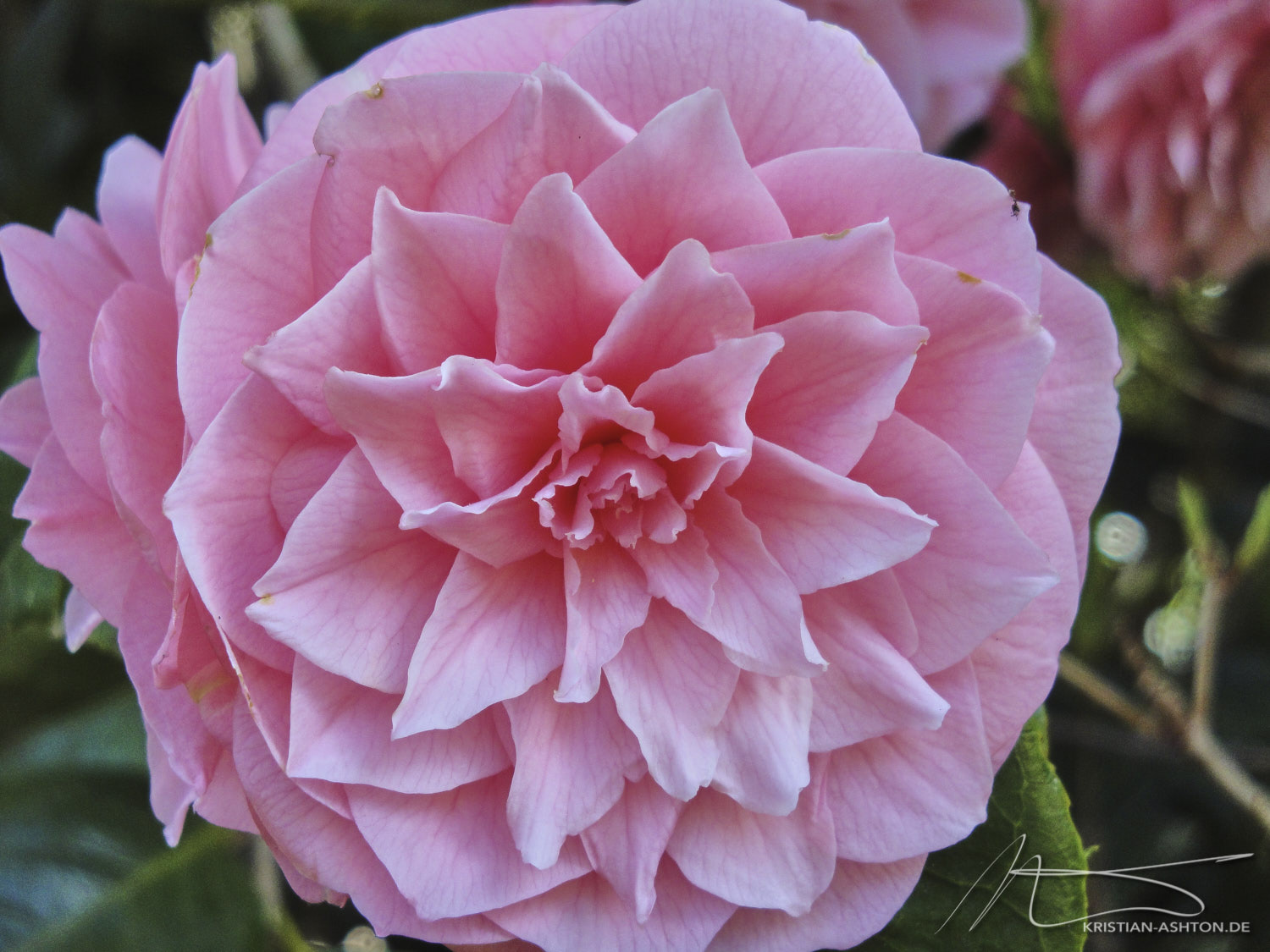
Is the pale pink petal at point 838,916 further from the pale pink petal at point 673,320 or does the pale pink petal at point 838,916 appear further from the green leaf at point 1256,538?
the green leaf at point 1256,538

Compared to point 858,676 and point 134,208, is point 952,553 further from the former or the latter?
point 134,208

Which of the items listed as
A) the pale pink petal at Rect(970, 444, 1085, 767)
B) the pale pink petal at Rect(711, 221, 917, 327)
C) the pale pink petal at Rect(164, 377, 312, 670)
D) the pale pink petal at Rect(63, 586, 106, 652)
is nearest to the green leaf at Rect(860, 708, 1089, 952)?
the pale pink petal at Rect(970, 444, 1085, 767)

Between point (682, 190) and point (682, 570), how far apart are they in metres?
0.19

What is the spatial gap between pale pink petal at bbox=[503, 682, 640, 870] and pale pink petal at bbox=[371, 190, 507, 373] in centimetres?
18

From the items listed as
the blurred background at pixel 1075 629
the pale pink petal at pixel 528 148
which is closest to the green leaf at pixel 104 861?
the blurred background at pixel 1075 629

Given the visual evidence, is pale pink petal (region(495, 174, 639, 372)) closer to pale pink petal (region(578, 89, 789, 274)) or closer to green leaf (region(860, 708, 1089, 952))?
pale pink petal (region(578, 89, 789, 274))

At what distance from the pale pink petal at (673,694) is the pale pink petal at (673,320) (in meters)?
0.14

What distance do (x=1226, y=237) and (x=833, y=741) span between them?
730 mm

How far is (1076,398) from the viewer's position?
0.53 m

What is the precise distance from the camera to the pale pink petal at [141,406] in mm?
474

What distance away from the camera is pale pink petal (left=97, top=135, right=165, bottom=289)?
1.93 feet

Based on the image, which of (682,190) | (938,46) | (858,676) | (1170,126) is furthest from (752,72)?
(1170,126)

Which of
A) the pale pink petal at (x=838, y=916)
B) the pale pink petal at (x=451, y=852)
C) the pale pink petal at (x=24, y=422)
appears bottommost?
the pale pink petal at (x=838, y=916)

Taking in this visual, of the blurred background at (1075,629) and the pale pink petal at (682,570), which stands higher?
the pale pink petal at (682,570)
